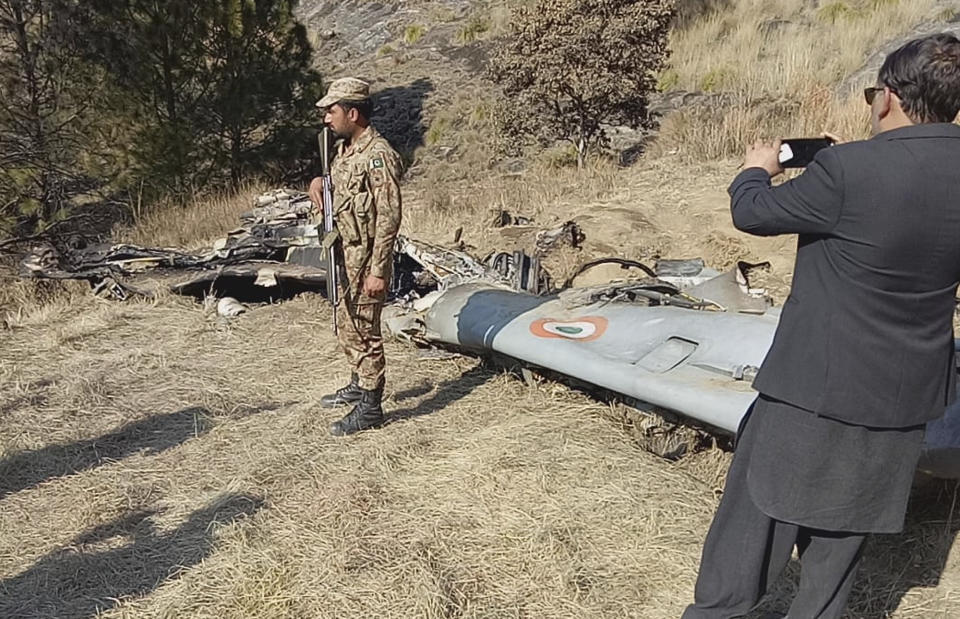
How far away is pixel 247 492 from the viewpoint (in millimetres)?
3789

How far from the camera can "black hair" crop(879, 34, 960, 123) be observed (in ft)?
5.57

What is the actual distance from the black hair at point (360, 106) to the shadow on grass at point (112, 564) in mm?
1986

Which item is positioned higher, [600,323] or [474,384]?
[600,323]

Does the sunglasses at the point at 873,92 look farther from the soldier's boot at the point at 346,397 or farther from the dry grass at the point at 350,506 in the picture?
the soldier's boot at the point at 346,397

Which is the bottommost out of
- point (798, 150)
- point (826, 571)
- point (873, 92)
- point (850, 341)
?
point (826, 571)

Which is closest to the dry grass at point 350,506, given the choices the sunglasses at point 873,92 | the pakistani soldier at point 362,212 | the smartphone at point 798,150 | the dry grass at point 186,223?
the pakistani soldier at point 362,212

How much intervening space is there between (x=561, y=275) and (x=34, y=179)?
23.2 ft

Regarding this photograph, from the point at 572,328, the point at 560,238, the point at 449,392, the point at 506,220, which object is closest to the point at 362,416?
the point at 449,392

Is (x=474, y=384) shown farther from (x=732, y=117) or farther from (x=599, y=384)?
(x=732, y=117)

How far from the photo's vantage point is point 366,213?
394 centimetres

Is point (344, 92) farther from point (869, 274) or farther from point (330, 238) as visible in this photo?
point (869, 274)

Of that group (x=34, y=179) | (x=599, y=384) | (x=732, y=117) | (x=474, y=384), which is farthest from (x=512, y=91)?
(x=599, y=384)

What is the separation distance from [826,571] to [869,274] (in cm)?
90

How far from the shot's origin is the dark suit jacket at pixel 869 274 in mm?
1729
